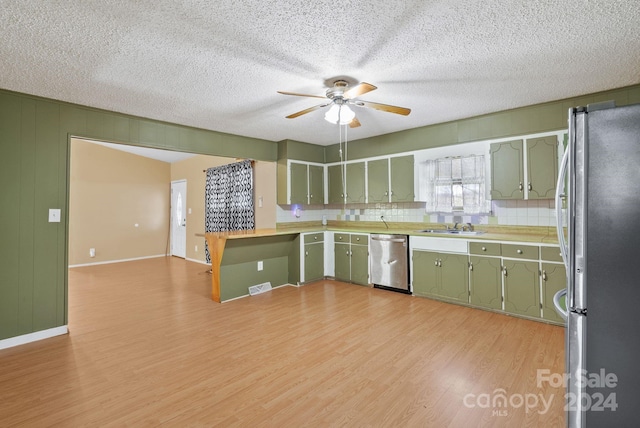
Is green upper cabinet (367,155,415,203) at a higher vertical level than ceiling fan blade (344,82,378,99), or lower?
lower

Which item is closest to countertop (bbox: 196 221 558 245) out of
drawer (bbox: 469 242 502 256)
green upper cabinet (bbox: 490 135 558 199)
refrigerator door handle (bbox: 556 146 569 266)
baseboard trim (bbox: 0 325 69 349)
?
drawer (bbox: 469 242 502 256)

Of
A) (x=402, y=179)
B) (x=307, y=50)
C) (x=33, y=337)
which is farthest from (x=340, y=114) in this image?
(x=33, y=337)

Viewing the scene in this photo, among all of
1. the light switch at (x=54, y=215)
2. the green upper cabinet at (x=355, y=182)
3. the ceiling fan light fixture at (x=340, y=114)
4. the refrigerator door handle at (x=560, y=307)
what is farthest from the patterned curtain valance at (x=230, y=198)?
the refrigerator door handle at (x=560, y=307)

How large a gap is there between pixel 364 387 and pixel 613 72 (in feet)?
11.3

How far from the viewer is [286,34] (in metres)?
2.15

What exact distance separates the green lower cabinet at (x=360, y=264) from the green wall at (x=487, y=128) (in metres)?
1.61

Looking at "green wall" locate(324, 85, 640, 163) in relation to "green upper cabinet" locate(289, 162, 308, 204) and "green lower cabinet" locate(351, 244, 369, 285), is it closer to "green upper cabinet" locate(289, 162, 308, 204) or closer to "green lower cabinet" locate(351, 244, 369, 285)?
"green upper cabinet" locate(289, 162, 308, 204)

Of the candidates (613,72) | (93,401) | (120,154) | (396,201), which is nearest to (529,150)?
(613,72)

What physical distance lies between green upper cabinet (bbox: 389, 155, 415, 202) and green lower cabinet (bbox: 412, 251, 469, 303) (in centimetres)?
96

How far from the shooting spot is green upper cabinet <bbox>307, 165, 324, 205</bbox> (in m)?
5.70

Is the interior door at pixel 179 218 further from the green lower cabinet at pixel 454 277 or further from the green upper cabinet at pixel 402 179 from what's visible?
the green lower cabinet at pixel 454 277

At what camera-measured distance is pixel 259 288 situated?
4.75 metres

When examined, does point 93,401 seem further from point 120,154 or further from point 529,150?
point 120,154

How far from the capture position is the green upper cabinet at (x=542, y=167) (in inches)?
141
